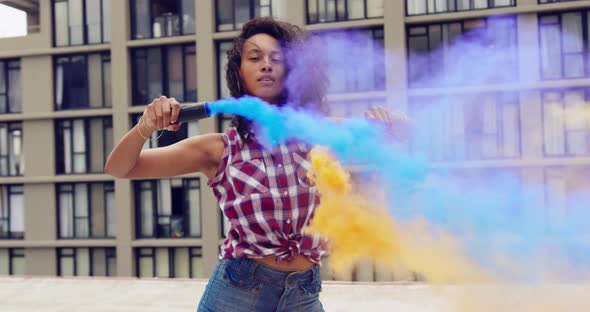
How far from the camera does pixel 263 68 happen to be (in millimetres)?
2959

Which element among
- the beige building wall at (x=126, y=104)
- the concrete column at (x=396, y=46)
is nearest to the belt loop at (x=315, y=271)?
the beige building wall at (x=126, y=104)

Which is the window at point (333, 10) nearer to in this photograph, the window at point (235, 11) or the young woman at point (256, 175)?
the window at point (235, 11)

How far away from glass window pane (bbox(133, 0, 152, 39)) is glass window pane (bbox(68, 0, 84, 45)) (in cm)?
238

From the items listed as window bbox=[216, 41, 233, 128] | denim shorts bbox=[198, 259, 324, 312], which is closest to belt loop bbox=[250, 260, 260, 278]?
denim shorts bbox=[198, 259, 324, 312]

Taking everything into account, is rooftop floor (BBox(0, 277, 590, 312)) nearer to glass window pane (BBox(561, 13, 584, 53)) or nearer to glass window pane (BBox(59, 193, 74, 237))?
glass window pane (BBox(59, 193, 74, 237))

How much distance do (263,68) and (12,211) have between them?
29196 millimetres

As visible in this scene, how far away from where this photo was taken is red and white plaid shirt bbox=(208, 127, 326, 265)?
9.09 feet

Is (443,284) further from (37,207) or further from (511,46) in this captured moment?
(37,207)

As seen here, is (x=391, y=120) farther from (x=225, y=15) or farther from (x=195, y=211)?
(x=195, y=211)

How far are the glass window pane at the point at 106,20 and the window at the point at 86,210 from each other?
18.5 ft

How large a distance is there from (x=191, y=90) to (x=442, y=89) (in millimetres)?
9410

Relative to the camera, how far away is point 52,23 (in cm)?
2853

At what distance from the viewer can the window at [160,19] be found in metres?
27.0

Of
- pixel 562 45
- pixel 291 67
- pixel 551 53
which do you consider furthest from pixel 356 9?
pixel 291 67
